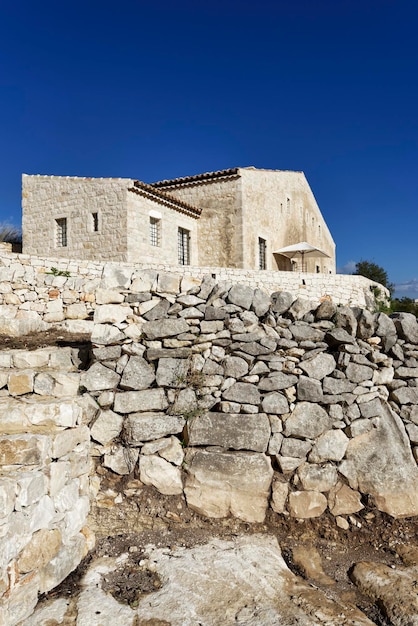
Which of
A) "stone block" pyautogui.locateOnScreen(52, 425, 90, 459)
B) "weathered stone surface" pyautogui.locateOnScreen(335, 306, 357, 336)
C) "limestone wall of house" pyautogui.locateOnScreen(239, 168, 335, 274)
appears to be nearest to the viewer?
"stone block" pyautogui.locateOnScreen(52, 425, 90, 459)

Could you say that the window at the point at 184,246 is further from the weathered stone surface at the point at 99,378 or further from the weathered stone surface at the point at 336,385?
the weathered stone surface at the point at 336,385

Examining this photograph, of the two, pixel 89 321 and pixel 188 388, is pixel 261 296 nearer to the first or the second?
pixel 188 388

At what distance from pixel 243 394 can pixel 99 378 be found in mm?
1767

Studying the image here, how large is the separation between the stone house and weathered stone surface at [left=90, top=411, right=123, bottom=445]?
1175 cm

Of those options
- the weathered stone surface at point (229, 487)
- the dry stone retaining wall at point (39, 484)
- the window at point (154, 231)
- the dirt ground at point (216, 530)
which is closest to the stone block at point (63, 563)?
the dry stone retaining wall at point (39, 484)

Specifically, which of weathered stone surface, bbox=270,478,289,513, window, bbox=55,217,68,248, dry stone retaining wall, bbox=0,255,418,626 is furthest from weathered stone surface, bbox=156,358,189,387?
window, bbox=55,217,68,248

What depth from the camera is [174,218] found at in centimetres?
1864

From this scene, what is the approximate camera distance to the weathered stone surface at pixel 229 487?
15.5ft

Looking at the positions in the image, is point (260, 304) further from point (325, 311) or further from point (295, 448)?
point (295, 448)

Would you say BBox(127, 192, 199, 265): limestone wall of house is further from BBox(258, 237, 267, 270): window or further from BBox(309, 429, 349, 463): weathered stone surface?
BBox(309, 429, 349, 463): weathered stone surface

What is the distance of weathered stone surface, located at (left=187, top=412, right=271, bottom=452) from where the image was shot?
488 centimetres

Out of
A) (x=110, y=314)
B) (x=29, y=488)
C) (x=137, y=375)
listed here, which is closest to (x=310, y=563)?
(x=137, y=375)

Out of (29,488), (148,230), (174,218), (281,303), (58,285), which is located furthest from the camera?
(174,218)

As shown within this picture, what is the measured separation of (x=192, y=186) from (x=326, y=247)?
14.3 m
